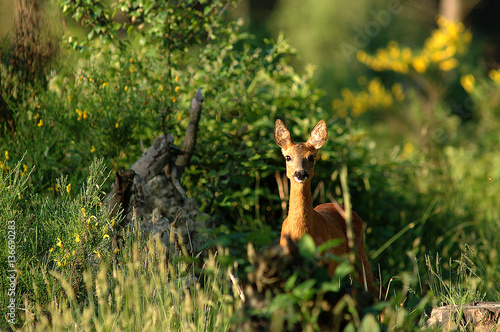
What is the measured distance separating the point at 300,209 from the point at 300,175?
0.20 meters

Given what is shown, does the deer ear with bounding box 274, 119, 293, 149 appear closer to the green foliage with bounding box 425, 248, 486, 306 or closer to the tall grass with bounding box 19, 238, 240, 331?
the tall grass with bounding box 19, 238, 240, 331

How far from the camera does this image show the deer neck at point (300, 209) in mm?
3287

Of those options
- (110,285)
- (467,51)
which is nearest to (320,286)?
(110,285)

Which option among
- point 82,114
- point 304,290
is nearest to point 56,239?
point 82,114

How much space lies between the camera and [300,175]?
3.30m

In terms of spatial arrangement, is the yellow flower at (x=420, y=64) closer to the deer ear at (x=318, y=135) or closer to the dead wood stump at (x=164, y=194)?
the dead wood stump at (x=164, y=194)

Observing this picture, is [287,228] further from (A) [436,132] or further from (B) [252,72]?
(A) [436,132]

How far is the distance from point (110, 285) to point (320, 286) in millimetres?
1600

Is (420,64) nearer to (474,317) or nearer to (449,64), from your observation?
(449,64)

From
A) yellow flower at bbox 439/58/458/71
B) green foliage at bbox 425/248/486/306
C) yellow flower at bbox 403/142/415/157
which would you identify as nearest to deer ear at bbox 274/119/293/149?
green foliage at bbox 425/248/486/306

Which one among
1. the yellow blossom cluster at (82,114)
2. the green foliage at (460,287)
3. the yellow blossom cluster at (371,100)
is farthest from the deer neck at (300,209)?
the yellow blossom cluster at (371,100)

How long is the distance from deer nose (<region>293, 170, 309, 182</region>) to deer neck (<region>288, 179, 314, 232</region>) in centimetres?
5

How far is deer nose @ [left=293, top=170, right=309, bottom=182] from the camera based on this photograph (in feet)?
10.8

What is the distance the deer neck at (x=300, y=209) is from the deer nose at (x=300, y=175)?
5 centimetres
